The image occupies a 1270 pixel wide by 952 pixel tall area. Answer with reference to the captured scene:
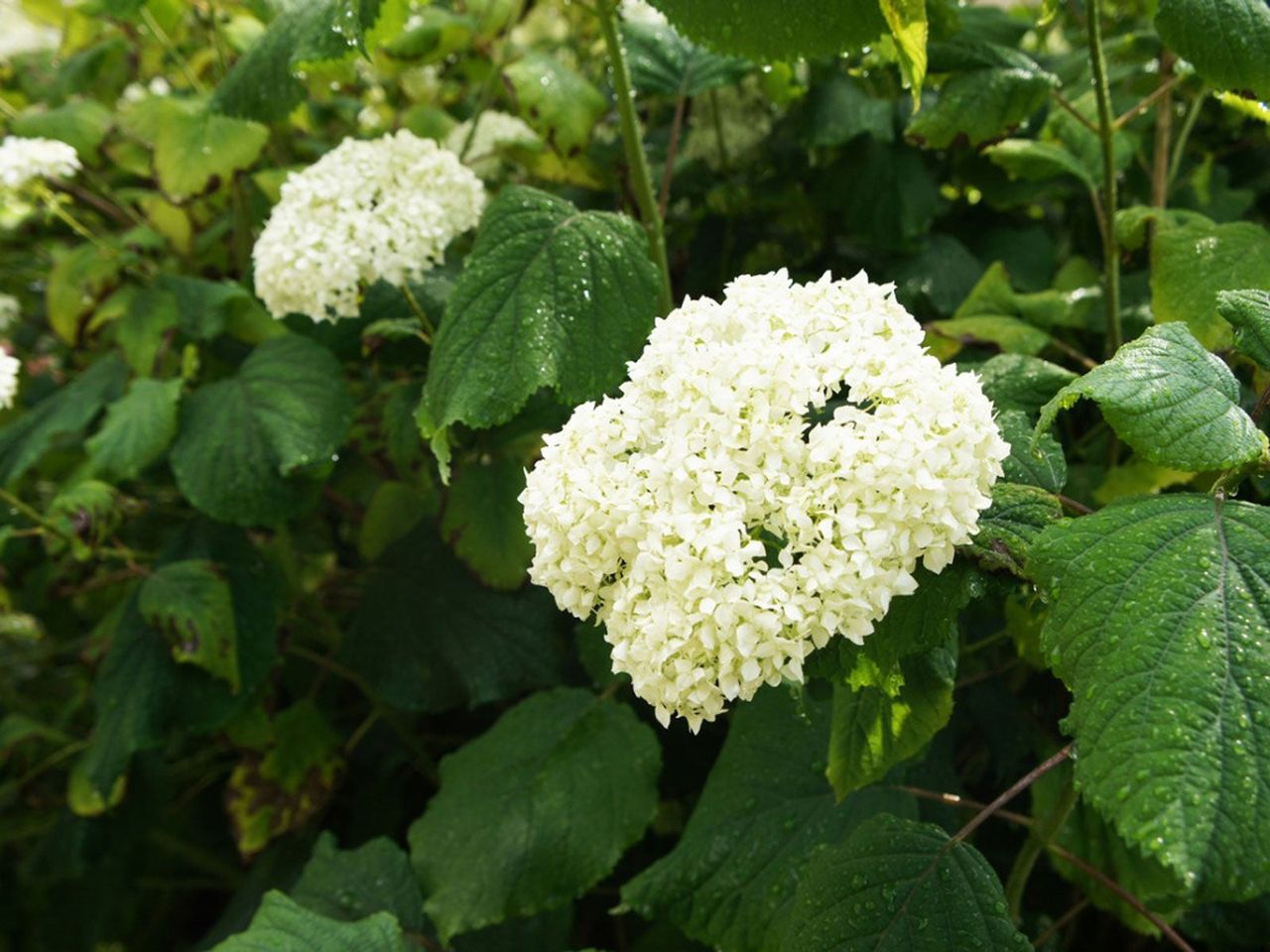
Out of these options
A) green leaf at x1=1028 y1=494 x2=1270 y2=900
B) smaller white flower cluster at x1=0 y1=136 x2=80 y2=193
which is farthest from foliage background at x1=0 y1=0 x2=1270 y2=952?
smaller white flower cluster at x1=0 y1=136 x2=80 y2=193

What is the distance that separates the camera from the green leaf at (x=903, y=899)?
0.95 meters

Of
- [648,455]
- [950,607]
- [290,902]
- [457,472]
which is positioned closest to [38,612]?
[457,472]

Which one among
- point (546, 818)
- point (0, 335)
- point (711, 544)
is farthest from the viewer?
point (0, 335)

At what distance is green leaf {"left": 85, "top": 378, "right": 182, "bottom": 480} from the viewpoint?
1536 millimetres

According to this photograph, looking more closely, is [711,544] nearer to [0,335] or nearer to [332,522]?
[332,522]

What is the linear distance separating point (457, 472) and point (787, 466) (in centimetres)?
101

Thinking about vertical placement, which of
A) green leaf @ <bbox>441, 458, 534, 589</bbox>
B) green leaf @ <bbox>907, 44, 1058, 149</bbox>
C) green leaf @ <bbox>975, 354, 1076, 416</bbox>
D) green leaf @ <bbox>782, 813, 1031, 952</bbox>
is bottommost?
green leaf @ <bbox>441, 458, 534, 589</bbox>

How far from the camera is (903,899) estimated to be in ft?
3.22

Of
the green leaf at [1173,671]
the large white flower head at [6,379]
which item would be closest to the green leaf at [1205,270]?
the green leaf at [1173,671]

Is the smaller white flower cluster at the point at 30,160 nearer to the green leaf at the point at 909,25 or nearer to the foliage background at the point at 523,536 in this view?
the foliage background at the point at 523,536

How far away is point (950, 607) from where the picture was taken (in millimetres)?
863

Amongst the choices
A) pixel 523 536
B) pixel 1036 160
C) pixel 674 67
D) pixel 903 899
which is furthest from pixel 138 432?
pixel 1036 160

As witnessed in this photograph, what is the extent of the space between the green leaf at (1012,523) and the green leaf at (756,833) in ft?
1.18

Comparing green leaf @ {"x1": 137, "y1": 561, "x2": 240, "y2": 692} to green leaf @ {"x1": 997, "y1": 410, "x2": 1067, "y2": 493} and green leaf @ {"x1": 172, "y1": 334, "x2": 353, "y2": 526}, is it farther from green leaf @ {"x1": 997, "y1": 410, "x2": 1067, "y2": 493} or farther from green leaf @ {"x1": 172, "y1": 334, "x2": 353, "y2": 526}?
green leaf @ {"x1": 997, "y1": 410, "x2": 1067, "y2": 493}
